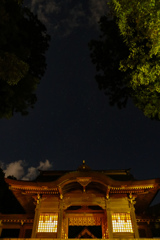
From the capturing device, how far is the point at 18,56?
30.5 feet

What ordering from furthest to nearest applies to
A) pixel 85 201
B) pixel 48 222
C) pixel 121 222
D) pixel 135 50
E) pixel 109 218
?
pixel 85 201 < pixel 48 222 < pixel 109 218 < pixel 121 222 < pixel 135 50

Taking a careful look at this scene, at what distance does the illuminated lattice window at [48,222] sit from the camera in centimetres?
1055

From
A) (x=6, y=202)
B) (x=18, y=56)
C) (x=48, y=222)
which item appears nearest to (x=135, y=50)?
(x=18, y=56)

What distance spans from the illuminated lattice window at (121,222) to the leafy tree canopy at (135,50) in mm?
6256

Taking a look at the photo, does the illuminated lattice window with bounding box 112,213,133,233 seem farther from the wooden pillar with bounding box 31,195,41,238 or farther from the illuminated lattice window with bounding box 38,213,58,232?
the wooden pillar with bounding box 31,195,41,238

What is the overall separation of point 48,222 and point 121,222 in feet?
14.4

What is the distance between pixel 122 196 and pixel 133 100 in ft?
20.7

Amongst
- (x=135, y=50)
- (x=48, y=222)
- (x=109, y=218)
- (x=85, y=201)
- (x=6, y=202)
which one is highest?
(x=135, y=50)

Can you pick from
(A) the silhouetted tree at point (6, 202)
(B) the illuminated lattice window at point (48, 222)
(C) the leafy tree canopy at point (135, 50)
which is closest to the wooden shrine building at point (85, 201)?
(B) the illuminated lattice window at point (48, 222)

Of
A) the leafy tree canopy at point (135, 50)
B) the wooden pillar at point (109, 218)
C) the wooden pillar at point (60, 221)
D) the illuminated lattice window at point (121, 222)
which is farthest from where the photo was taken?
the illuminated lattice window at point (121, 222)

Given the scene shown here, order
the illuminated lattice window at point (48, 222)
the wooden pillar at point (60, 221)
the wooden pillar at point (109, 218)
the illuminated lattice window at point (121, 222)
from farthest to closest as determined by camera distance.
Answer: the illuminated lattice window at point (48, 222) → the illuminated lattice window at point (121, 222) → the wooden pillar at point (60, 221) → the wooden pillar at point (109, 218)

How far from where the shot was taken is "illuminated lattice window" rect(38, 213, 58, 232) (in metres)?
10.6

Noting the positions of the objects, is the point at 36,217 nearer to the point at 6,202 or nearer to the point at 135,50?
the point at 135,50

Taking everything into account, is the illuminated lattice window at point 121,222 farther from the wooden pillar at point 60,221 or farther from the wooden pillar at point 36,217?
the wooden pillar at point 36,217
